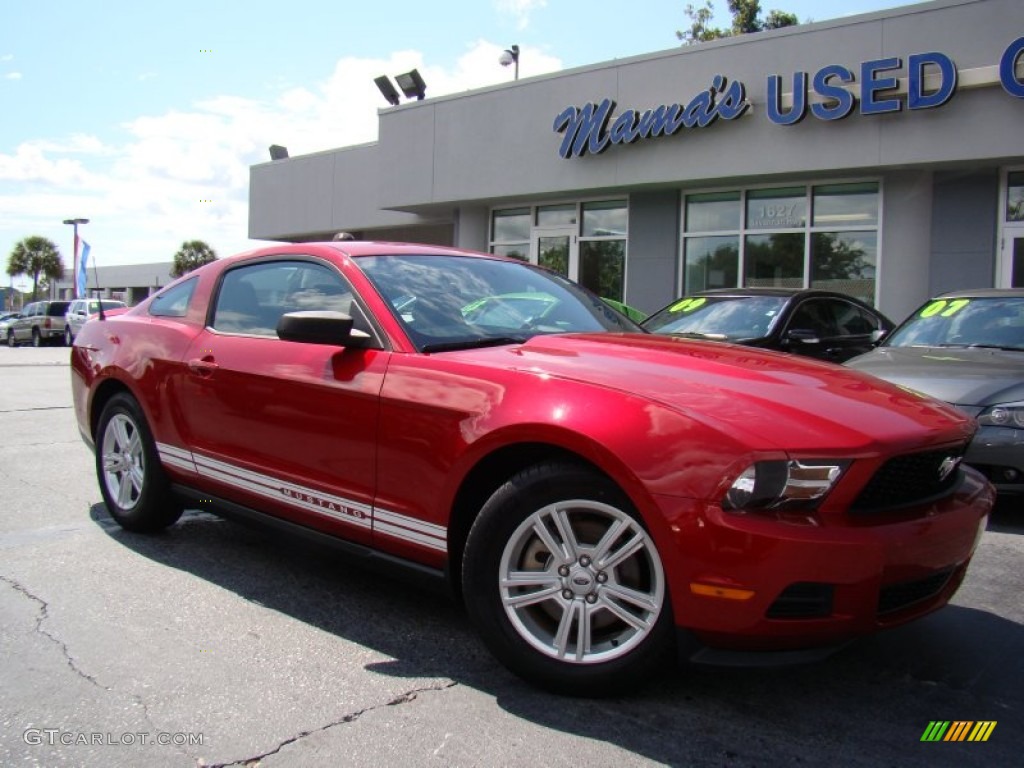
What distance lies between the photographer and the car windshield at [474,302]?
10.9ft

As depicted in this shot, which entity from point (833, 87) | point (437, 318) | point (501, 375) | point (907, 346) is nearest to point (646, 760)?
point (501, 375)

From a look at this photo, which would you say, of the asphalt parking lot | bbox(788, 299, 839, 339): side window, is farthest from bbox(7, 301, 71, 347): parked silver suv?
the asphalt parking lot

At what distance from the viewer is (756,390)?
2.61 meters

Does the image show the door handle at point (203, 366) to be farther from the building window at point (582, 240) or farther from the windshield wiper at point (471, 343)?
the building window at point (582, 240)

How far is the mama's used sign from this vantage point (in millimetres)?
10891

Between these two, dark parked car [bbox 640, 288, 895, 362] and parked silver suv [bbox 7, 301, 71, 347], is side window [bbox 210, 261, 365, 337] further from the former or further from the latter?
parked silver suv [bbox 7, 301, 71, 347]

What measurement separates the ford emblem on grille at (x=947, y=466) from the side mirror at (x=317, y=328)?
82.8 inches

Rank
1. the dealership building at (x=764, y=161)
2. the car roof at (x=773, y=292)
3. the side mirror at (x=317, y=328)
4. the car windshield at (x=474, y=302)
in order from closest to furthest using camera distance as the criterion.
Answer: the side mirror at (x=317, y=328), the car windshield at (x=474, y=302), the car roof at (x=773, y=292), the dealership building at (x=764, y=161)

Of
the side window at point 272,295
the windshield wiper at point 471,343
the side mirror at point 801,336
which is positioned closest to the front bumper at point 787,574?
the windshield wiper at point 471,343

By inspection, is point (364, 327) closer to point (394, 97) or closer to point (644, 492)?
point (644, 492)

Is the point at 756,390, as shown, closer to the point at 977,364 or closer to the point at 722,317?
the point at 977,364

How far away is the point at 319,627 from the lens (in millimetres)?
3307

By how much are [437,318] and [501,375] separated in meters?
0.63

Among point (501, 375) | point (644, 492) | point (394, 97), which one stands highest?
point (394, 97)
